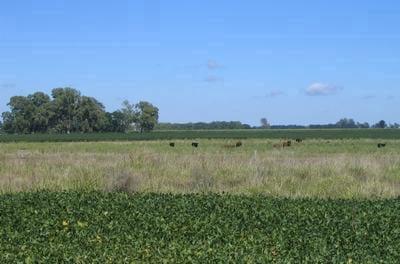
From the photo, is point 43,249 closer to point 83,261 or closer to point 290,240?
point 83,261

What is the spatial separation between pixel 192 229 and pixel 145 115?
113706 mm

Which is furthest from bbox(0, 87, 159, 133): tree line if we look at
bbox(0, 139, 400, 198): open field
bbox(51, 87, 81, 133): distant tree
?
bbox(0, 139, 400, 198): open field

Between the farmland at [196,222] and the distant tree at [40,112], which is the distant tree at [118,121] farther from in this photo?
the farmland at [196,222]

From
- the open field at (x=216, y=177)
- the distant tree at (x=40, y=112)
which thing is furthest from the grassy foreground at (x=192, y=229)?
the distant tree at (x=40, y=112)

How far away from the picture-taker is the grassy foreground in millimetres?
8094

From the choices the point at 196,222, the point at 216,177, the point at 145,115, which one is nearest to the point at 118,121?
the point at 145,115

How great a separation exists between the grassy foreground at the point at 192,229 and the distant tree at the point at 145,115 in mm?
108579

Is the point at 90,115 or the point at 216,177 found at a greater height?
the point at 90,115

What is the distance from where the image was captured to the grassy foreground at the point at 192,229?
8.09m

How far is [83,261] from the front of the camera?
7562mm

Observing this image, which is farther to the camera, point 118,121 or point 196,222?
point 118,121

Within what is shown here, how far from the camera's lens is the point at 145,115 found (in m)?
123

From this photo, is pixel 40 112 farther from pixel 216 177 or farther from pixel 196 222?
pixel 196 222

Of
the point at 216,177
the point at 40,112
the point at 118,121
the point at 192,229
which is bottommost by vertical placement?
the point at 192,229
